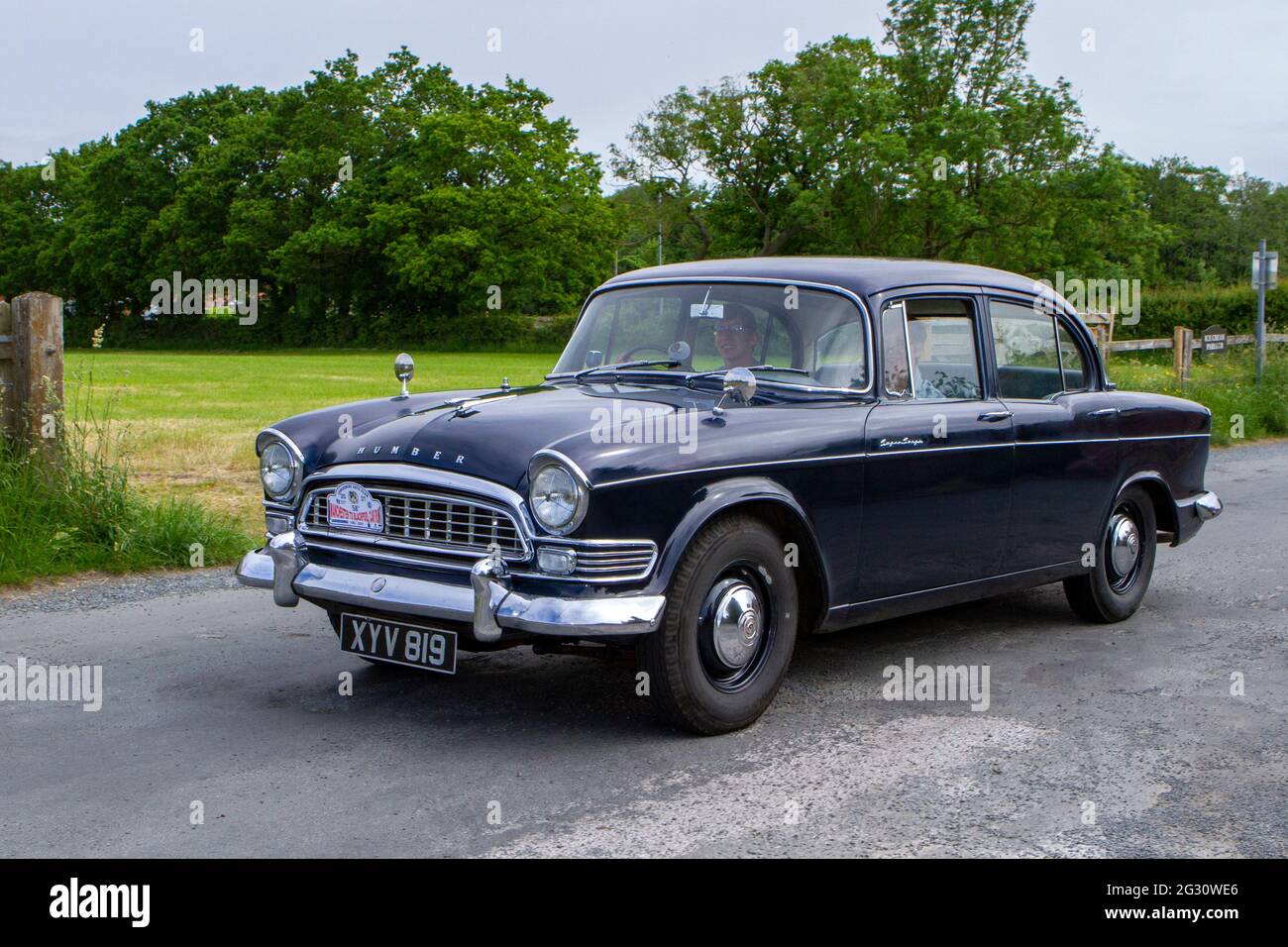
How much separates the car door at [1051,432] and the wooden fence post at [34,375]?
18.6 ft

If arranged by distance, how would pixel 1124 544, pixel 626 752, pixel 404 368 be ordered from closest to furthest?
1. pixel 626 752
2. pixel 404 368
3. pixel 1124 544

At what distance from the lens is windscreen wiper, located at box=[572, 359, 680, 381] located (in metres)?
5.79

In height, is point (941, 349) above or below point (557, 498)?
above

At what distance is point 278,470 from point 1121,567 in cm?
427

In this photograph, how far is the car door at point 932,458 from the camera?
5.39 meters

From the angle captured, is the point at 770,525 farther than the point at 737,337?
No

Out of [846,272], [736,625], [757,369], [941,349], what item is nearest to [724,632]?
[736,625]

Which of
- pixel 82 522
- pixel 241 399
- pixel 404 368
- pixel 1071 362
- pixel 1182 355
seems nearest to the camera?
pixel 404 368

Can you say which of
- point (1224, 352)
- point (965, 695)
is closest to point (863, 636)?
point (965, 695)

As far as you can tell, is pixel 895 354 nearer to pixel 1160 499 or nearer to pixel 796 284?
pixel 796 284

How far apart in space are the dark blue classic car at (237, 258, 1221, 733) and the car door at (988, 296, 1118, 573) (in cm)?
1

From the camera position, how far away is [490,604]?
4.45 meters

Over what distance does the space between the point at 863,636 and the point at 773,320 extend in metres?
1.78

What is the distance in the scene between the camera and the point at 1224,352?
76.1 feet
